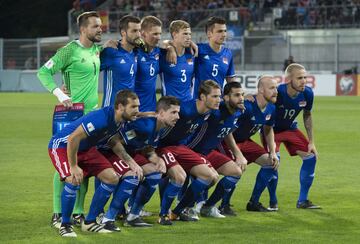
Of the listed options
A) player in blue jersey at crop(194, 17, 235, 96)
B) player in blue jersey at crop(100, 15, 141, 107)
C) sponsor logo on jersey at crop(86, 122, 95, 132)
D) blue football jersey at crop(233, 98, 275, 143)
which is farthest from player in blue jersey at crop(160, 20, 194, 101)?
sponsor logo on jersey at crop(86, 122, 95, 132)

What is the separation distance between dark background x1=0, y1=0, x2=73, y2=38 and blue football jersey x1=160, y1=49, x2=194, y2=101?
52.8 meters

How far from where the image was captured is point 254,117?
10445 millimetres

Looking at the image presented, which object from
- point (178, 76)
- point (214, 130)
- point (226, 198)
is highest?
point (178, 76)

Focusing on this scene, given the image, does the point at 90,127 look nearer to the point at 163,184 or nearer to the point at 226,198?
the point at 163,184

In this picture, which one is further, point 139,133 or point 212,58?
point 212,58

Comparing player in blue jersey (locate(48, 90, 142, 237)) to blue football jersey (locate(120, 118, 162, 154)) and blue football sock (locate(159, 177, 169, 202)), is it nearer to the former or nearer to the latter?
blue football jersey (locate(120, 118, 162, 154))

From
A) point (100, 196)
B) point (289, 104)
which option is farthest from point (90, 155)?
point (289, 104)

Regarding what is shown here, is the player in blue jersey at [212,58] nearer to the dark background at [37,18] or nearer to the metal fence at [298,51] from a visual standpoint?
the metal fence at [298,51]

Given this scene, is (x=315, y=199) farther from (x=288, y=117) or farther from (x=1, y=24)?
(x=1, y=24)

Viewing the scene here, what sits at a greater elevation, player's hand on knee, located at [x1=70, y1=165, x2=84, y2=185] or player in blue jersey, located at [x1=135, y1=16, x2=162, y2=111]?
player in blue jersey, located at [x1=135, y1=16, x2=162, y2=111]

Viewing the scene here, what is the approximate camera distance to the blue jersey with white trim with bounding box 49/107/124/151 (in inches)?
332

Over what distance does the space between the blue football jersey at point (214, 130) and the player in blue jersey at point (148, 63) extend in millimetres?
815

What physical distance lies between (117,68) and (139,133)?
47.8 inches

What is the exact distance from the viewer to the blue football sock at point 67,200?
867 centimetres
